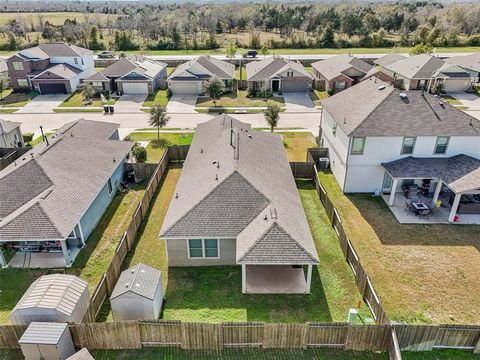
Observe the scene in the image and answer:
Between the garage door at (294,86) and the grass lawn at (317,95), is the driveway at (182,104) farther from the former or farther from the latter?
the grass lawn at (317,95)

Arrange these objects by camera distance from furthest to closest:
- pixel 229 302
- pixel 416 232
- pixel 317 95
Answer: pixel 317 95
pixel 416 232
pixel 229 302

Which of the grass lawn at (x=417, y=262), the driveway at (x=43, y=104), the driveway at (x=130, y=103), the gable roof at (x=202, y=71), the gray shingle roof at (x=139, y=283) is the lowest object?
the grass lawn at (x=417, y=262)

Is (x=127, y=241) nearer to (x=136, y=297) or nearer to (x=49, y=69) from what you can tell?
(x=136, y=297)

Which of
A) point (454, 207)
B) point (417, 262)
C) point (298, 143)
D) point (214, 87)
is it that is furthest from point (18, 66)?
point (454, 207)

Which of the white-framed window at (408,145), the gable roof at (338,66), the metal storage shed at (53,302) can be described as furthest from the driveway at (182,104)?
the metal storage shed at (53,302)

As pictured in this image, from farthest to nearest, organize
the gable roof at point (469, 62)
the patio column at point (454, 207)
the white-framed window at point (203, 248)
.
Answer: the gable roof at point (469, 62) < the patio column at point (454, 207) < the white-framed window at point (203, 248)

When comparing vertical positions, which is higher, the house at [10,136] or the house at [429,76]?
the house at [429,76]
